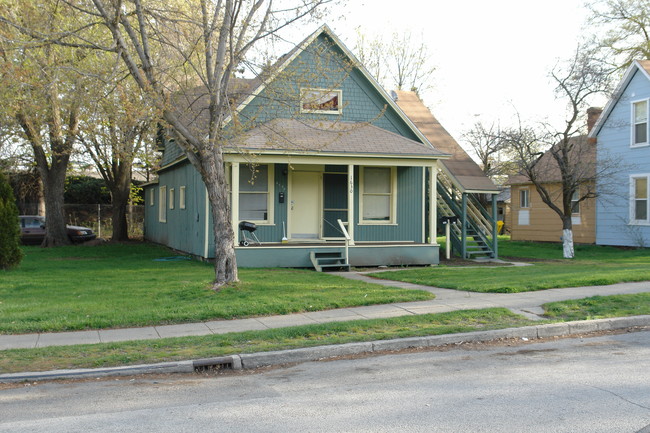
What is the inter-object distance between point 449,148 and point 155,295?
13802mm

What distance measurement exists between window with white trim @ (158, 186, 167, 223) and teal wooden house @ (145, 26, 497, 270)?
5351 mm

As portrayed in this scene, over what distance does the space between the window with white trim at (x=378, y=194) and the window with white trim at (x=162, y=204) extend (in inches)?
391

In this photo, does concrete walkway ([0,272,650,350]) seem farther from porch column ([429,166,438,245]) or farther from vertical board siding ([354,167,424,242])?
vertical board siding ([354,167,424,242])

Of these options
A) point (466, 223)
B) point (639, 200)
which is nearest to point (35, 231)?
point (466, 223)

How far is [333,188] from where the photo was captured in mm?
19703

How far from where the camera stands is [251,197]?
1861cm

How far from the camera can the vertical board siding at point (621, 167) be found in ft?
78.6

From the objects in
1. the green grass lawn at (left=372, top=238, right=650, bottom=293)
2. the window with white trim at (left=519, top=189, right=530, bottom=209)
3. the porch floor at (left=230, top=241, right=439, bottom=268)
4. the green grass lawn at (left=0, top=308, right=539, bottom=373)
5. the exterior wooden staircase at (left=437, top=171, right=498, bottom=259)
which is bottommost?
the green grass lawn at (left=0, top=308, right=539, bottom=373)

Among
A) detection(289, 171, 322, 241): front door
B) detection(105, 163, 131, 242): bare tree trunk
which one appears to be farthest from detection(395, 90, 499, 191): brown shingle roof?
detection(105, 163, 131, 242): bare tree trunk

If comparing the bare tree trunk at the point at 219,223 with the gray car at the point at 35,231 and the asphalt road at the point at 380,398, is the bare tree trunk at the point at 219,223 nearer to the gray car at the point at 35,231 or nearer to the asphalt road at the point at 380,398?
the asphalt road at the point at 380,398

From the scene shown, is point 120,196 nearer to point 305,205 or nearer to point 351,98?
point 305,205

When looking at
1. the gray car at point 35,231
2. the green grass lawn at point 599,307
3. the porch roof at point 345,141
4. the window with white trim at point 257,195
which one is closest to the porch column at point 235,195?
the porch roof at point 345,141

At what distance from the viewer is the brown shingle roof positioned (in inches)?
811

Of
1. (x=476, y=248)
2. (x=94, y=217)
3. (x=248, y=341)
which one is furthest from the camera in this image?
(x=94, y=217)
